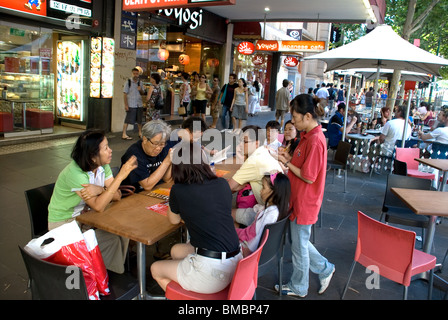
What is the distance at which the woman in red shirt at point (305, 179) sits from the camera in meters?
2.87

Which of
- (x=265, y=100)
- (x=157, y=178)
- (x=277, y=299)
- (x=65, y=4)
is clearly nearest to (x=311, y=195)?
(x=277, y=299)

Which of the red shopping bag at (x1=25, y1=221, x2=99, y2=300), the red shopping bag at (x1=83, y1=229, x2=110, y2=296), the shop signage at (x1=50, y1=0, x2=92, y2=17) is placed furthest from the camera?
the shop signage at (x1=50, y1=0, x2=92, y2=17)

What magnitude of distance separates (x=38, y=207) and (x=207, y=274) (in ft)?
5.44

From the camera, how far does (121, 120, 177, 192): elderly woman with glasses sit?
3.33 meters

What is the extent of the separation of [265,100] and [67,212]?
19047 millimetres

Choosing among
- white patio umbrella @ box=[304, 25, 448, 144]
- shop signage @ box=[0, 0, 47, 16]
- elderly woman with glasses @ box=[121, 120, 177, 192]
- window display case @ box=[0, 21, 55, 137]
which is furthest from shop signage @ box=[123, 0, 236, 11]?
elderly woman with glasses @ box=[121, 120, 177, 192]

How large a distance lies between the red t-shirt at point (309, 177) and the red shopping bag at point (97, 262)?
1.61 meters

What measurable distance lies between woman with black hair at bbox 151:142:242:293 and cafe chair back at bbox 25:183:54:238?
1.35 meters

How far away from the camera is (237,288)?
2.16m

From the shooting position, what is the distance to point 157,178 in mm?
3328

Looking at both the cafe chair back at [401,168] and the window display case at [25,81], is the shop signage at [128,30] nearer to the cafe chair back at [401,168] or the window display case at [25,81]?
the window display case at [25,81]

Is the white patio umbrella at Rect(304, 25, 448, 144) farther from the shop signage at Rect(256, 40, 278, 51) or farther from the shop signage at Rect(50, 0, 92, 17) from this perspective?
the shop signage at Rect(256, 40, 278, 51)

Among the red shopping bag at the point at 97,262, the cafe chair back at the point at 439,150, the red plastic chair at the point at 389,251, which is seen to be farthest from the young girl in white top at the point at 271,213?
the cafe chair back at the point at 439,150

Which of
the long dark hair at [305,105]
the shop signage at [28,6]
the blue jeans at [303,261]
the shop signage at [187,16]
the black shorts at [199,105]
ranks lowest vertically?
the blue jeans at [303,261]
